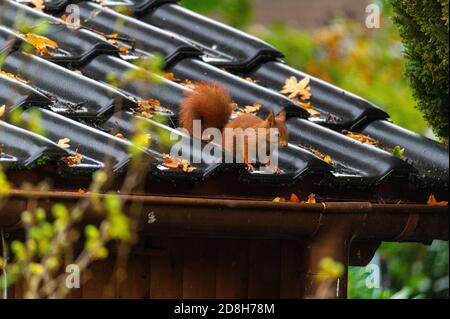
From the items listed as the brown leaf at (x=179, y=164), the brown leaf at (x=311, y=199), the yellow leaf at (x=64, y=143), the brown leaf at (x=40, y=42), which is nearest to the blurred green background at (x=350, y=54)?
the brown leaf at (x=40, y=42)

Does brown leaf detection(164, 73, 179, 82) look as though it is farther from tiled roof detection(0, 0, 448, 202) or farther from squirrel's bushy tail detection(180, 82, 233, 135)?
squirrel's bushy tail detection(180, 82, 233, 135)

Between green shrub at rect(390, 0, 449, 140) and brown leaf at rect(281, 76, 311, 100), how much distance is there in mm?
591

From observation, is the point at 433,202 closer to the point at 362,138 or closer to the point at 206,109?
the point at 362,138

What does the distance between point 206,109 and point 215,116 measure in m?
0.07

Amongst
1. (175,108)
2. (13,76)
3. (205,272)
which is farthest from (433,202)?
(13,76)

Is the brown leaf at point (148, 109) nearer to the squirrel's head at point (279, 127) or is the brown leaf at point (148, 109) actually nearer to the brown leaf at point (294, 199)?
the squirrel's head at point (279, 127)

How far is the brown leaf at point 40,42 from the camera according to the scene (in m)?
5.04

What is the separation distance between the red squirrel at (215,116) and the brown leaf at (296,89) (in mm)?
782

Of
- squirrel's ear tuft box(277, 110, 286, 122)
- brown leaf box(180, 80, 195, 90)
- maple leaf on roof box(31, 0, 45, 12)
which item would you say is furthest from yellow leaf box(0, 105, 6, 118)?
maple leaf on roof box(31, 0, 45, 12)

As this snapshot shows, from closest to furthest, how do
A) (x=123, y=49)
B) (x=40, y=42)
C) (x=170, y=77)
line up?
(x=40, y=42)
(x=170, y=77)
(x=123, y=49)

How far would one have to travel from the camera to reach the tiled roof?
4164 mm

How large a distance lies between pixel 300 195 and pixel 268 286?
1.66ft

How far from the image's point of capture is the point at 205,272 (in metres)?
4.59
